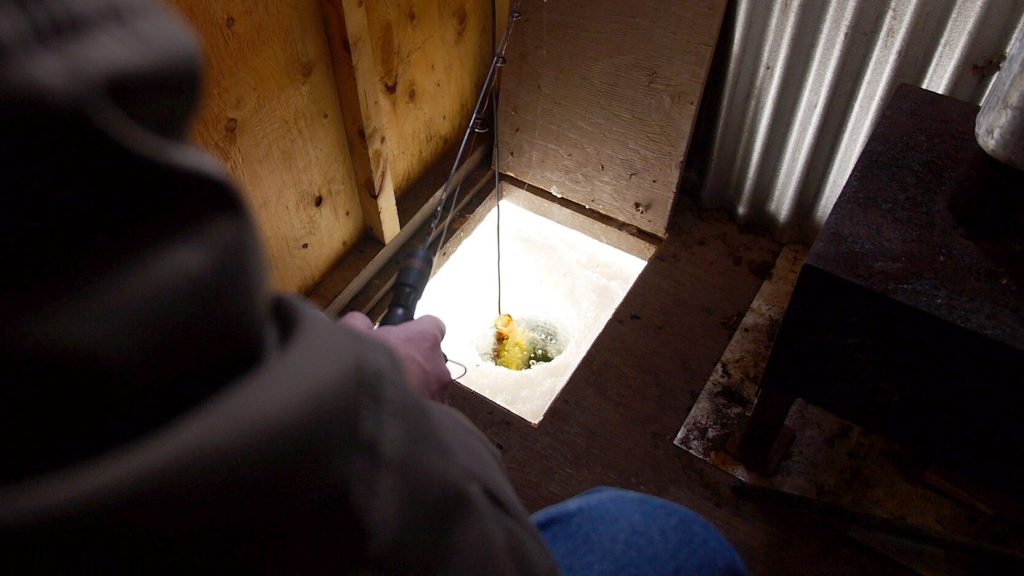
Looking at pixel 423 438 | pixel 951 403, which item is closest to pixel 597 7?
pixel 951 403

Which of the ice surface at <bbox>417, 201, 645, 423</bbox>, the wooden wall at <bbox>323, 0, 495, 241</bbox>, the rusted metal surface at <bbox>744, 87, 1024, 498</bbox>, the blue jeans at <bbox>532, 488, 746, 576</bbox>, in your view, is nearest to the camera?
the blue jeans at <bbox>532, 488, 746, 576</bbox>

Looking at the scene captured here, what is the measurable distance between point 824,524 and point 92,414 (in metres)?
1.74

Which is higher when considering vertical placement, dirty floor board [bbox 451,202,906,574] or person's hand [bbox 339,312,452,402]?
person's hand [bbox 339,312,452,402]

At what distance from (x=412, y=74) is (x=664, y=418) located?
131 centimetres

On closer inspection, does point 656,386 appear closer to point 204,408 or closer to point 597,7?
point 597,7

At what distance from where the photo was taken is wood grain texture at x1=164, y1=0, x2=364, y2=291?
1.54 metres

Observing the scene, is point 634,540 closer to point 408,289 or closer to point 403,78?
point 408,289

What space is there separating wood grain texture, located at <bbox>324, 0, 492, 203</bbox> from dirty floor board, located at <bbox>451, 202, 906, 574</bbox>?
2.79 feet

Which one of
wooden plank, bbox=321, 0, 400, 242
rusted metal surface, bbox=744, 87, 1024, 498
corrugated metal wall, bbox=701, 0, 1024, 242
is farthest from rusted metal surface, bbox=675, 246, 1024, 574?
wooden plank, bbox=321, 0, 400, 242

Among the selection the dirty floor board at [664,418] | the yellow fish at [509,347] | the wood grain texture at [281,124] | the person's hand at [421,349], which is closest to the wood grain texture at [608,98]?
the dirty floor board at [664,418]

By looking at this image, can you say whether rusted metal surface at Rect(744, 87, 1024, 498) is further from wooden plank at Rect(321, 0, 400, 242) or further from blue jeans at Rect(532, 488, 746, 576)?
wooden plank at Rect(321, 0, 400, 242)

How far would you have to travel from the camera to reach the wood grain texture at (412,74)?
6.22 feet

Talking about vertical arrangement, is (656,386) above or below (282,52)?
below

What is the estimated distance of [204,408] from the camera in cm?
39
